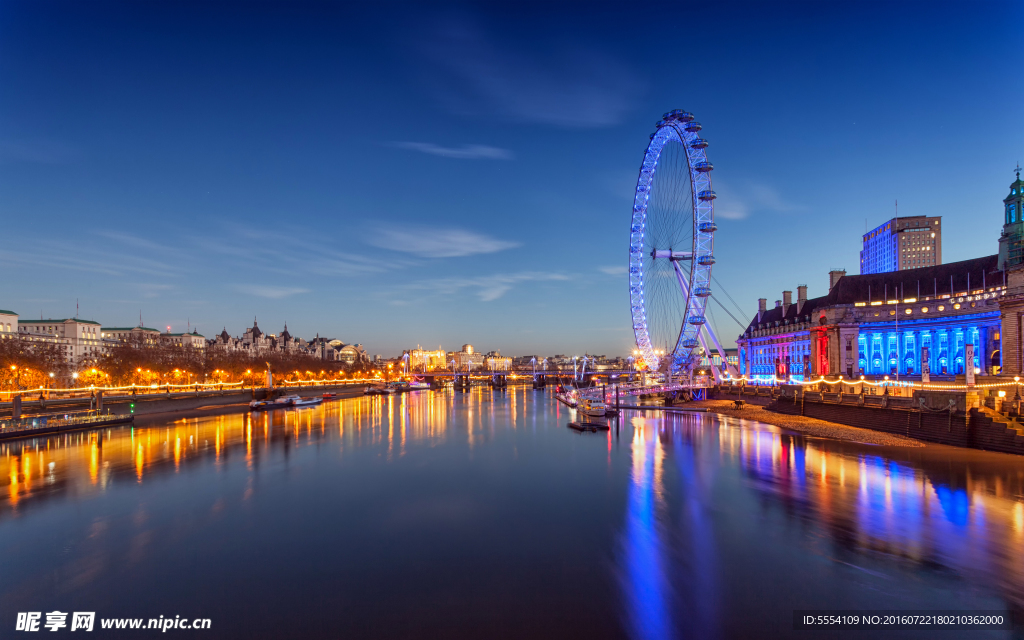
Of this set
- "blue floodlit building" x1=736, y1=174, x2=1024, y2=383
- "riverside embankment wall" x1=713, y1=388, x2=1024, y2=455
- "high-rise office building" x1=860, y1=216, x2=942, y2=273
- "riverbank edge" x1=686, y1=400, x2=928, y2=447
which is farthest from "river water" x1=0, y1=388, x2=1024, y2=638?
"high-rise office building" x1=860, y1=216, x2=942, y2=273

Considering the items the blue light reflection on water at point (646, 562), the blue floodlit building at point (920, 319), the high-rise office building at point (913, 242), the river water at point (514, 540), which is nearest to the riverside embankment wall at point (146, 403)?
the river water at point (514, 540)

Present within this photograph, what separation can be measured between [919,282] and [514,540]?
279ft

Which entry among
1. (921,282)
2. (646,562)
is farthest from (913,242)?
(646,562)

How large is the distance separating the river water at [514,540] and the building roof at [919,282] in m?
56.4

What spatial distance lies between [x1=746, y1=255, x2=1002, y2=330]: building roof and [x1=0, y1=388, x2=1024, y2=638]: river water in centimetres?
5640

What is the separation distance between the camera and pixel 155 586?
44.3 ft

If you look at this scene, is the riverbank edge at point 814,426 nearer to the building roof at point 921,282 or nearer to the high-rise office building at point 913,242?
the building roof at point 921,282

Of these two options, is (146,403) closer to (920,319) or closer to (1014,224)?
(920,319)

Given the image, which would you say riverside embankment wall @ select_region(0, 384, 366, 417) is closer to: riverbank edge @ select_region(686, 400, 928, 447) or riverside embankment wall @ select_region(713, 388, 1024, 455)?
riverbank edge @ select_region(686, 400, 928, 447)

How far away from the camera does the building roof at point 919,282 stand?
68.4 m

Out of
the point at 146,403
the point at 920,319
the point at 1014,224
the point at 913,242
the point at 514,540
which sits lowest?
the point at 146,403

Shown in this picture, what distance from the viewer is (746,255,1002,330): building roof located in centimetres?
6838

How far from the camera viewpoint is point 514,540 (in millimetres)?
17141

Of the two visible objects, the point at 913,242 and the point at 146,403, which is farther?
the point at 913,242
